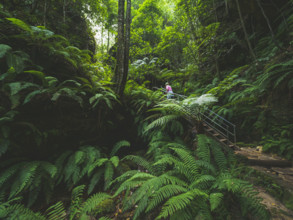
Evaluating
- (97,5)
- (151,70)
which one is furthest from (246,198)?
(151,70)

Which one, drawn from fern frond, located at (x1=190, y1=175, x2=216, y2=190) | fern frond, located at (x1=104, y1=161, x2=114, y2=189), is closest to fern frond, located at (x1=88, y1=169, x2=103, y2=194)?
fern frond, located at (x1=104, y1=161, x2=114, y2=189)

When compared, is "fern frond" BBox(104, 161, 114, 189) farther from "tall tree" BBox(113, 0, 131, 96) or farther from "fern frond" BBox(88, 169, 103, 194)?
"tall tree" BBox(113, 0, 131, 96)

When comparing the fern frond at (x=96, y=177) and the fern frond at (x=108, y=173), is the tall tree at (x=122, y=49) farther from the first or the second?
the fern frond at (x=96, y=177)

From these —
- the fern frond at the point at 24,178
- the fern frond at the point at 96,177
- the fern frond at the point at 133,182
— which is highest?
the fern frond at the point at 133,182

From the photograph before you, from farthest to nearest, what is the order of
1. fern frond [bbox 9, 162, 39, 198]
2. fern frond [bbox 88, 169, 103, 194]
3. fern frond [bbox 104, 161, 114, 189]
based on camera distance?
fern frond [bbox 88, 169, 103, 194] < fern frond [bbox 104, 161, 114, 189] < fern frond [bbox 9, 162, 39, 198]

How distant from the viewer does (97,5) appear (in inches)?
238

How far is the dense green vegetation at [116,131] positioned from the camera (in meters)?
1.87

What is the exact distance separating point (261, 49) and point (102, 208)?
8.93 meters

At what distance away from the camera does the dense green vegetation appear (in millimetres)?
1866

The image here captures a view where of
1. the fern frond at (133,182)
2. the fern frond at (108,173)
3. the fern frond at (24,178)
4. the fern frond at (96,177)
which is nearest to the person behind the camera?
the fern frond at (133,182)

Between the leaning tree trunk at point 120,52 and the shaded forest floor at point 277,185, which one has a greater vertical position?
the leaning tree trunk at point 120,52

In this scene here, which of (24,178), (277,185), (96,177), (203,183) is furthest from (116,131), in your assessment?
(277,185)

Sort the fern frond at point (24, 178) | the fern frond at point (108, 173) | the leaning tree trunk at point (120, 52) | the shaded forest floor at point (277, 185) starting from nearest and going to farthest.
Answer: the shaded forest floor at point (277, 185) → the fern frond at point (24, 178) → the fern frond at point (108, 173) → the leaning tree trunk at point (120, 52)

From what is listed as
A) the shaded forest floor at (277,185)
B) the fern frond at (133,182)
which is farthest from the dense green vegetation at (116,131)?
the shaded forest floor at (277,185)
